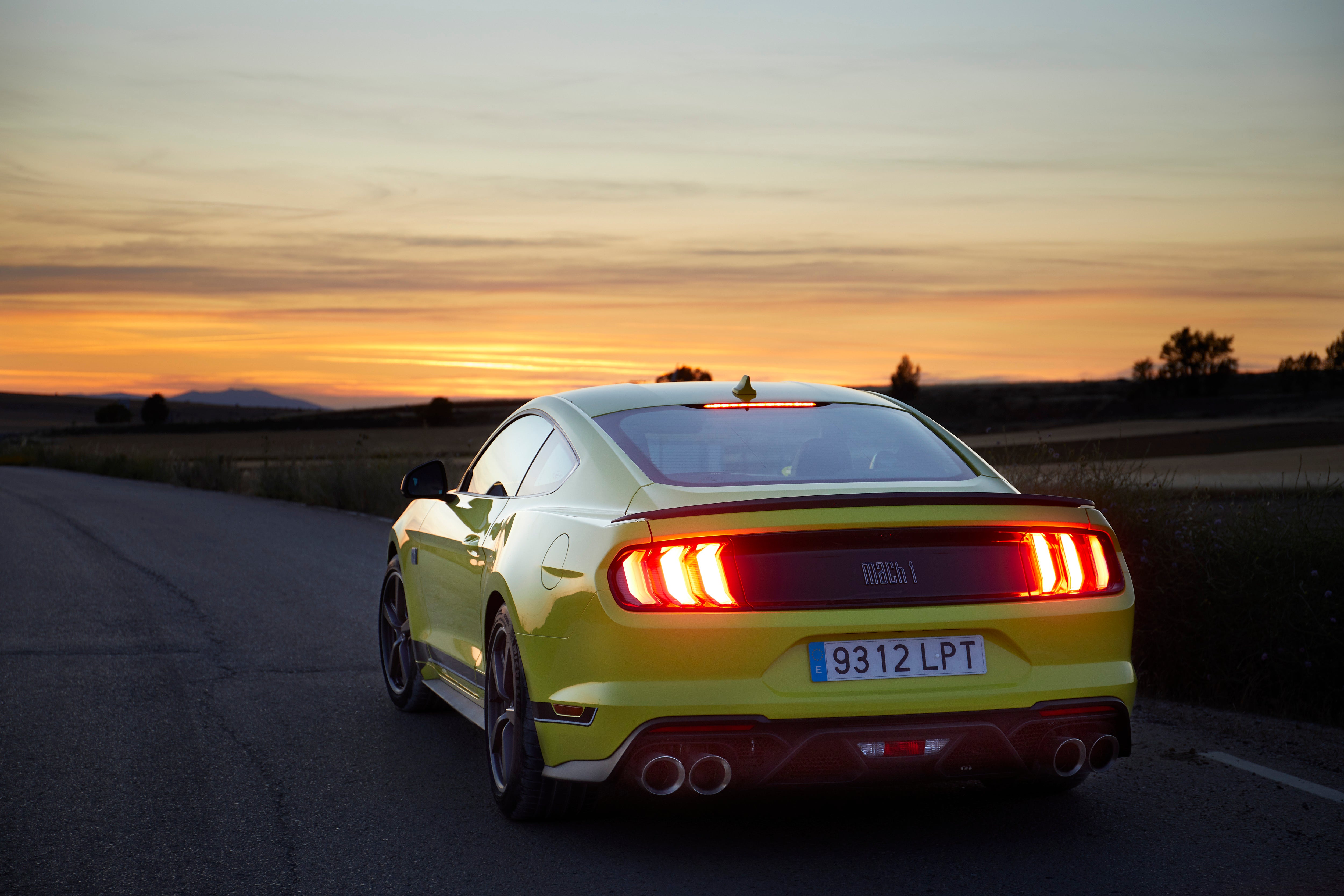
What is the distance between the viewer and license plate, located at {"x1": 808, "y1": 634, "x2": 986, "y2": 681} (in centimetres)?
422

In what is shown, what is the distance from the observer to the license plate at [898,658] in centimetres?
422

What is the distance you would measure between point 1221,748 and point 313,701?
14.3 ft

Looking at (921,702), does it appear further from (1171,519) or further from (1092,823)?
(1171,519)

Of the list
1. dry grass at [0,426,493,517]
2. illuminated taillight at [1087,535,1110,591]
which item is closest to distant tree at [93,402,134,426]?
dry grass at [0,426,493,517]

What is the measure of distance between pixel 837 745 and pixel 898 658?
12.8 inches

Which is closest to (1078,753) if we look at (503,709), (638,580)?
(638,580)

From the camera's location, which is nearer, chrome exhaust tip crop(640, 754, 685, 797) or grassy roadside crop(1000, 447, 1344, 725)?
chrome exhaust tip crop(640, 754, 685, 797)

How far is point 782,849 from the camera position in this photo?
4.61 m

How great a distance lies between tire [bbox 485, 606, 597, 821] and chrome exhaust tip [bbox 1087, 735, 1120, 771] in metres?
1.60

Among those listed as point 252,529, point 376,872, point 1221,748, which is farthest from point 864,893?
point 252,529

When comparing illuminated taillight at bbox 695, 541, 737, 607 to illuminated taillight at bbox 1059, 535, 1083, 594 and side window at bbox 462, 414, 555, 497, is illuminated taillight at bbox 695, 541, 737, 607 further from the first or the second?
side window at bbox 462, 414, 555, 497

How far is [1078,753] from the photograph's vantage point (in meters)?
4.42

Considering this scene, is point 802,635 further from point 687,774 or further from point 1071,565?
point 1071,565

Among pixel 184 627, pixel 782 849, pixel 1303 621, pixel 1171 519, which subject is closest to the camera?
pixel 782 849
